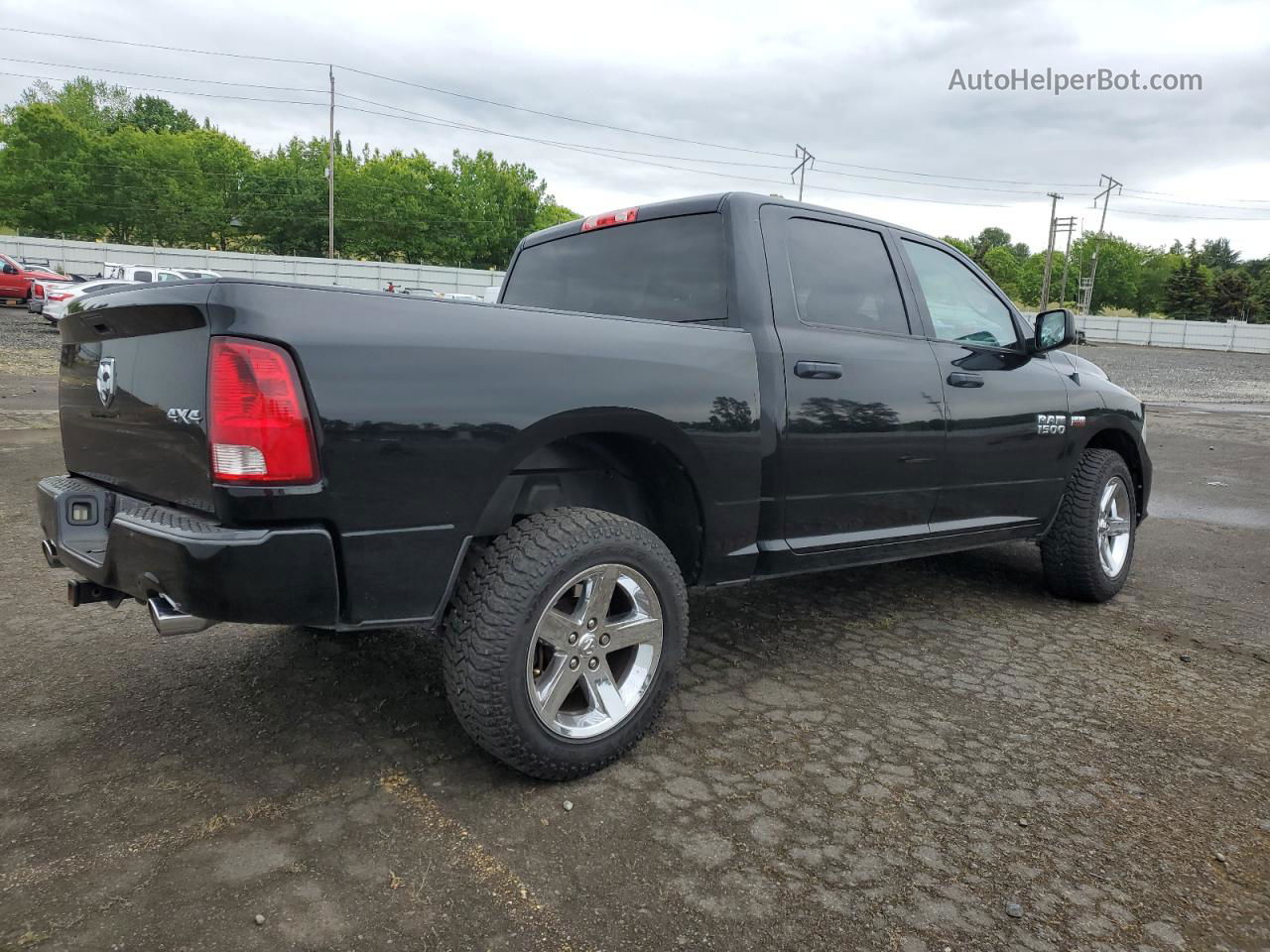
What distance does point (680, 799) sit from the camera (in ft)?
8.34

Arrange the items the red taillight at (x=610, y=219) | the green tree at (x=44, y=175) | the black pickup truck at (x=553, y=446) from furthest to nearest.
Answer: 1. the green tree at (x=44, y=175)
2. the red taillight at (x=610, y=219)
3. the black pickup truck at (x=553, y=446)

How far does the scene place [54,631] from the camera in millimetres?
3650

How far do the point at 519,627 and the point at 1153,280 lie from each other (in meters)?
111

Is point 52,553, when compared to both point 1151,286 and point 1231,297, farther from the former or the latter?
point 1151,286

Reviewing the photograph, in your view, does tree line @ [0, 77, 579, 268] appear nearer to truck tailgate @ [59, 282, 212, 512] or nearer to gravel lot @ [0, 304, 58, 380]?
gravel lot @ [0, 304, 58, 380]

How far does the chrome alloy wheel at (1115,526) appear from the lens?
4.67 metres

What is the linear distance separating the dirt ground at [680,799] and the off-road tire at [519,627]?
14 cm

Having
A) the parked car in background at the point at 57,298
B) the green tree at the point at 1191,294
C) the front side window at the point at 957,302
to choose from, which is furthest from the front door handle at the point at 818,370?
the green tree at the point at 1191,294

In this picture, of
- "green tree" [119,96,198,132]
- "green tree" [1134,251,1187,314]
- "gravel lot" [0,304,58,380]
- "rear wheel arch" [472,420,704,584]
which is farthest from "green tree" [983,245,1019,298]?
"rear wheel arch" [472,420,704,584]

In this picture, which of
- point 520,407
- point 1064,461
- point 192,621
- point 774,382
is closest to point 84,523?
point 192,621

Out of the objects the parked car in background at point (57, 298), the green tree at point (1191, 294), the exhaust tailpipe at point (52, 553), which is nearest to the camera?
the exhaust tailpipe at point (52, 553)

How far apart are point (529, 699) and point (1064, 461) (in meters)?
3.22

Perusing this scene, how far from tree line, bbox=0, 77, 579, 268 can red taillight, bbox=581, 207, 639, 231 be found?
61544 millimetres

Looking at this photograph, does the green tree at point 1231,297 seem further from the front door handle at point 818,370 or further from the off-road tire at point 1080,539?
the front door handle at point 818,370
